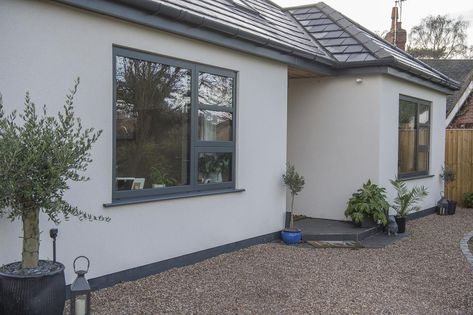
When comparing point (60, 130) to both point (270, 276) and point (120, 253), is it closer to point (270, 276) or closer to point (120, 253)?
point (120, 253)

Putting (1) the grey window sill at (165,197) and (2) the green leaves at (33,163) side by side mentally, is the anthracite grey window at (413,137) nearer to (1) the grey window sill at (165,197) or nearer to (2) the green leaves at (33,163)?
(1) the grey window sill at (165,197)

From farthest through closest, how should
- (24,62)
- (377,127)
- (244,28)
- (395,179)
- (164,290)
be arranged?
(395,179) → (377,127) → (244,28) → (164,290) → (24,62)

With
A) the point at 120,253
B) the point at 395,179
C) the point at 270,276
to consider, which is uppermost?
the point at 395,179

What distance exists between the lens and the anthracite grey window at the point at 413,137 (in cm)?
1064

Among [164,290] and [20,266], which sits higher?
[20,266]

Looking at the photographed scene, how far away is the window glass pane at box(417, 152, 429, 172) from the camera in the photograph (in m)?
11.6

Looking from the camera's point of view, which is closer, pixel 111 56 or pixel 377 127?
pixel 111 56

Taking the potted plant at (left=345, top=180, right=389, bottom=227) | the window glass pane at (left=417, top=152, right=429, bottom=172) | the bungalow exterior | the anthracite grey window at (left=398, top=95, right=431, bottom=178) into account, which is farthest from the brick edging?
the window glass pane at (left=417, top=152, right=429, bottom=172)

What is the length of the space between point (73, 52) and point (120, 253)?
226 centimetres

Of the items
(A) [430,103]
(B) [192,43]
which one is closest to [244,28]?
(B) [192,43]

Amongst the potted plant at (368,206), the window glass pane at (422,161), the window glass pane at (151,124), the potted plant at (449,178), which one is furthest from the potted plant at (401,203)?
the window glass pane at (151,124)

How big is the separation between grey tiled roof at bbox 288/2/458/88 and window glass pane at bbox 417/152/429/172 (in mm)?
1838

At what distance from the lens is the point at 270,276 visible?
19.7ft

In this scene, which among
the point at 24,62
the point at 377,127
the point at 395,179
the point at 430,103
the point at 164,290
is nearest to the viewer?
the point at 24,62
